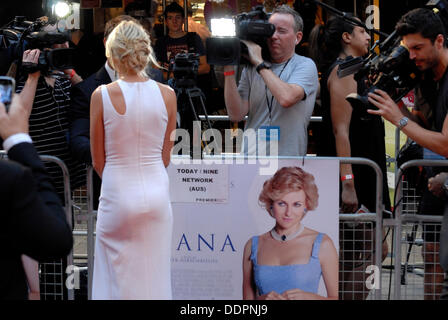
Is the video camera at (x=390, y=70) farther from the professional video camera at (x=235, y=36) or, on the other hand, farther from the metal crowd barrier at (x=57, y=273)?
the metal crowd barrier at (x=57, y=273)

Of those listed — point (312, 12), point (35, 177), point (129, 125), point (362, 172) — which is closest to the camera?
point (35, 177)

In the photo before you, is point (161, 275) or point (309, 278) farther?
point (309, 278)

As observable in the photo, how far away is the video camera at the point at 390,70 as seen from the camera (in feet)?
15.2

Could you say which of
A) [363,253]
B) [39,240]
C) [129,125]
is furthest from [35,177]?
[363,253]

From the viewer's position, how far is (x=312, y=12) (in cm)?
880

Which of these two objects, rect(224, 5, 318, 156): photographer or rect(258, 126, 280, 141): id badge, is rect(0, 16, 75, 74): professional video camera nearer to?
rect(224, 5, 318, 156): photographer

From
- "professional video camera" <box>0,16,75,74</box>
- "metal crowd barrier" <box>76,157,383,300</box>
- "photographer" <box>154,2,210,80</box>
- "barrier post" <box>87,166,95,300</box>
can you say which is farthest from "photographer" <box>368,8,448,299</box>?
"photographer" <box>154,2,210,80</box>

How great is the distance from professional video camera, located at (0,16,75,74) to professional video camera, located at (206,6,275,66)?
95 cm

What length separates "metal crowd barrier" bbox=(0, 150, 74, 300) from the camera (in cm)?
496

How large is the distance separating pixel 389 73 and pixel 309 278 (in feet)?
4.49

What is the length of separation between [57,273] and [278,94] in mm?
1907

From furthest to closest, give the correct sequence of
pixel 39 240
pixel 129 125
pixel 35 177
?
pixel 129 125 → pixel 35 177 → pixel 39 240

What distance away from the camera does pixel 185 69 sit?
4.91 metres

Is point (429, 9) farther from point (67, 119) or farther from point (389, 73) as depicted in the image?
point (67, 119)
